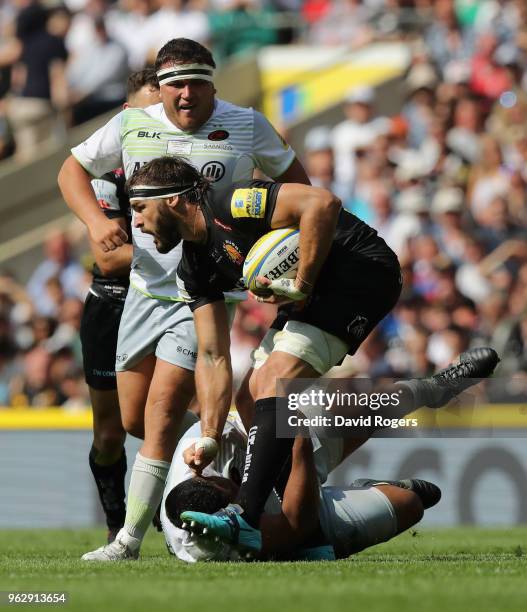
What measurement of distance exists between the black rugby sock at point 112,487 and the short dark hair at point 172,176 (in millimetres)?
2453

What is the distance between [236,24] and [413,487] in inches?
487

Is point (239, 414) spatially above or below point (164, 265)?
below

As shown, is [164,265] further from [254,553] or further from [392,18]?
[392,18]

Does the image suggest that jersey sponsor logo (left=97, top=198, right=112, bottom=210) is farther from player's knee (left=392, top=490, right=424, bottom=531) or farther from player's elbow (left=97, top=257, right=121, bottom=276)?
player's knee (left=392, top=490, right=424, bottom=531)

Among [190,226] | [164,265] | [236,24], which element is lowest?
[236,24]

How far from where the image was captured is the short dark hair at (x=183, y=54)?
25.0 ft

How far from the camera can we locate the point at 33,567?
6.88 meters

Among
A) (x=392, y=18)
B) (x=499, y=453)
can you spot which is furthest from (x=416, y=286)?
(x=392, y=18)

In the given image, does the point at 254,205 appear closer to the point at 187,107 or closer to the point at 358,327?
the point at 358,327

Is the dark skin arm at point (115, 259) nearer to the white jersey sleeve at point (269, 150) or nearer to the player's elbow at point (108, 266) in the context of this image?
the player's elbow at point (108, 266)

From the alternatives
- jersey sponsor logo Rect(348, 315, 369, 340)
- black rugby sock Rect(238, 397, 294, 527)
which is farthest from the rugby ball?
black rugby sock Rect(238, 397, 294, 527)

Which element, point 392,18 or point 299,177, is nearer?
point 299,177

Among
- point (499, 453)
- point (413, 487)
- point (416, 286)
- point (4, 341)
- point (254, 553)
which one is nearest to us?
point (254, 553)

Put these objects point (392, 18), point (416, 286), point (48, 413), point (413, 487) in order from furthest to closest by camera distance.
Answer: point (392, 18) → point (416, 286) → point (48, 413) → point (413, 487)
